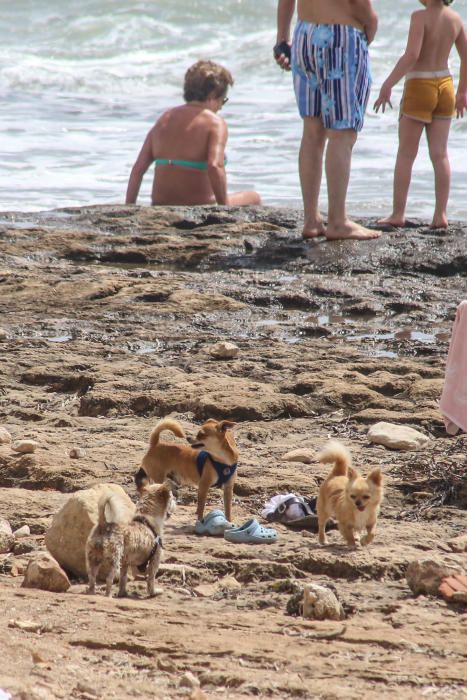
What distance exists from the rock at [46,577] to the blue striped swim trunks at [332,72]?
6.08 metres

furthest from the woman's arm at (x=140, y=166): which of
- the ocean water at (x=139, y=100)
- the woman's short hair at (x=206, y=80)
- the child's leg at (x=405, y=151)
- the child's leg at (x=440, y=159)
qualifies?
the child's leg at (x=440, y=159)

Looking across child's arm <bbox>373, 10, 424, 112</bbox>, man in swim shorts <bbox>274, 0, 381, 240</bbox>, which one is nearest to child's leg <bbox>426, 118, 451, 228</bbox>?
child's arm <bbox>373, 10, 424, 112</bbox>

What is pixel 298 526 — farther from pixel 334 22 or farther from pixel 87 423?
pixel 334 22

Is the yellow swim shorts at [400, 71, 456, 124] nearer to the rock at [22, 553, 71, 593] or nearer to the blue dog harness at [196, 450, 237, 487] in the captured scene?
the blue dog harness at [196, 450, 237, 487]

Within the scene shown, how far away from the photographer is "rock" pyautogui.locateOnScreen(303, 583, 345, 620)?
346 centimetres

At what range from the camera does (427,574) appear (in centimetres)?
369

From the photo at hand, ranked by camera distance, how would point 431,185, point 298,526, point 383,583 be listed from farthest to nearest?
point 431,185 → point 298,526 → point 383,583

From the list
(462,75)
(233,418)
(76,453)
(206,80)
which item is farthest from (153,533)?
(206,80)

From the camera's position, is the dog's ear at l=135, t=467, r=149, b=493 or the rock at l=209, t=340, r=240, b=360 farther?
the rock at l=209, t=340, r=240, b=360

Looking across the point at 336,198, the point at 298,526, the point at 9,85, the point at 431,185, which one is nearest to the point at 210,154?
the point at 336,198

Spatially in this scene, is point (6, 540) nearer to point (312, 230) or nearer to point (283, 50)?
point (312, 230)

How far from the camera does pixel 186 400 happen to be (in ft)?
19.3

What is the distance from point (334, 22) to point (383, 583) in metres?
5.98

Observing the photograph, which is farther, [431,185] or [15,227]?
[431,185]
